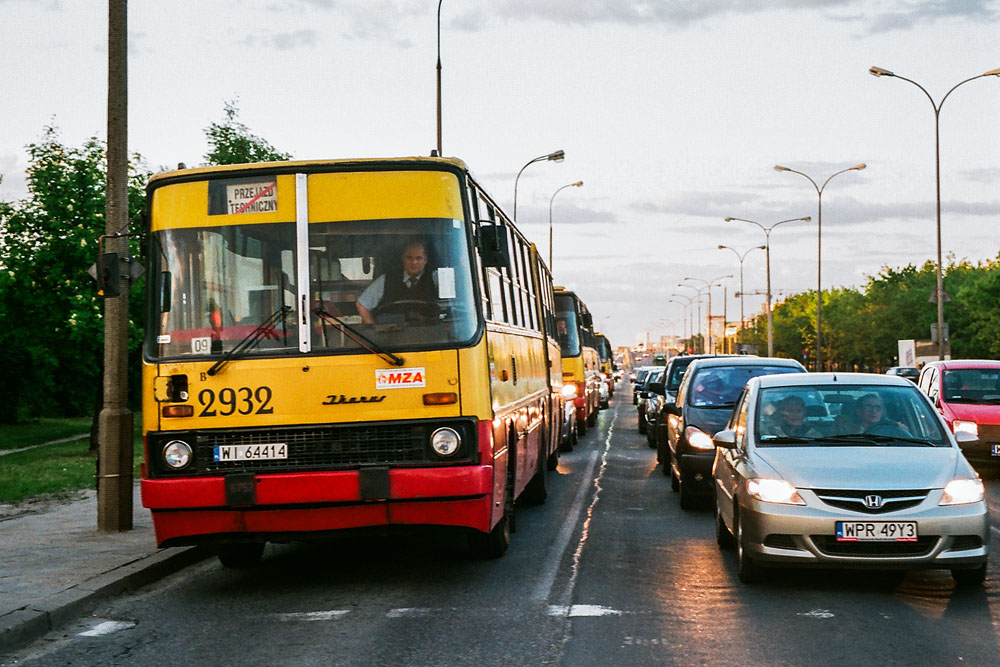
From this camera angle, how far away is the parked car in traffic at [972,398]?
17.9 m

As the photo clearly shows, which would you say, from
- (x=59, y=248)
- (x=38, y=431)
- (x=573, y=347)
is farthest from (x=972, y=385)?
(x=38, y=431)

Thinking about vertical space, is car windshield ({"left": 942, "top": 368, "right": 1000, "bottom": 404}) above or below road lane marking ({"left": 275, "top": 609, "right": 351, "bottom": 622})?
above

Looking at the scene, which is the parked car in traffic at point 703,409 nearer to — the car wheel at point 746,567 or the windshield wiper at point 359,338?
→ the car wheel at point 746,567

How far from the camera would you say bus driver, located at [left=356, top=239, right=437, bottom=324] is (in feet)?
28.8

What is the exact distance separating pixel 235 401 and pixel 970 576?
496 centimetres

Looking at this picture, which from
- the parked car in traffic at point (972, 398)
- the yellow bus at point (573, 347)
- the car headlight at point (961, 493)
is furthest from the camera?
the yellow bus at point (573, 347)

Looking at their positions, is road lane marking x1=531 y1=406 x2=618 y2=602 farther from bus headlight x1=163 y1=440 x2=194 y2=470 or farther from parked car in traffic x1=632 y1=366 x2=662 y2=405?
parked car in traffic x1=632 y1=366 x2=662 y2=405

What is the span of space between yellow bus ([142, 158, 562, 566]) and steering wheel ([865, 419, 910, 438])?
2745mm

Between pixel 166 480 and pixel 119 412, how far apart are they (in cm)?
373

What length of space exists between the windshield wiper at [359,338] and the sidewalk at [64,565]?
2.42 m

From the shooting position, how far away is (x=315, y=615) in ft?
26.5

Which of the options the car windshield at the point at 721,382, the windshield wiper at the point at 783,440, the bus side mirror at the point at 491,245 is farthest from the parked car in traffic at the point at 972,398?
the bus side mirror at the point at 491,245

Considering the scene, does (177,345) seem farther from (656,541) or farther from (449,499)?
(656,541)

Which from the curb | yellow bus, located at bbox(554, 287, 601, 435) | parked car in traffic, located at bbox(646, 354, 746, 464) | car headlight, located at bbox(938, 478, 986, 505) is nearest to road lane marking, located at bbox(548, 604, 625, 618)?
car headlight, located at bbox(938, 478, 986, 505)
